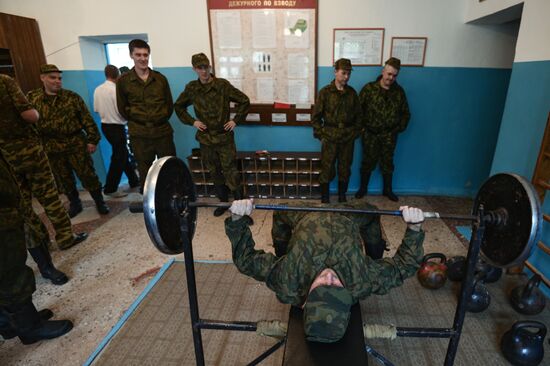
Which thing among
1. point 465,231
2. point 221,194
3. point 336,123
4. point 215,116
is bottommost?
point 465,231

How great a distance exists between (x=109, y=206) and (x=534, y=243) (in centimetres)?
408

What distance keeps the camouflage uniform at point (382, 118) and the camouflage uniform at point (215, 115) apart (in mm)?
1382

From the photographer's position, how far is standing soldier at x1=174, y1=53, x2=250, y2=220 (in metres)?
3.25

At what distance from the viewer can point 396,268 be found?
5.10ft

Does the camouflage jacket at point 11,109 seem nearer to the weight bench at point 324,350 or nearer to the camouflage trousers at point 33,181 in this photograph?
the camouflage trousers at point 33,181

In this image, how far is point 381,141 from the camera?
12.0 ft

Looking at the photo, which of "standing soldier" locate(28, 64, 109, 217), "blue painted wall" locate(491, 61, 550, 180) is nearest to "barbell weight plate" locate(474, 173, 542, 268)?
"blue painted wall" locate(491, 61, 550, 180)

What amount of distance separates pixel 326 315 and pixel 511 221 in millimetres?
858

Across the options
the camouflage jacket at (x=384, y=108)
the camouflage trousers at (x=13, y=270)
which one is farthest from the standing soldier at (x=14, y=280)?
the camouflage jacket at (x=384, y=108)

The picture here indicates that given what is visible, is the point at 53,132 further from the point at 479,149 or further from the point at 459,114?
the point at 479,149

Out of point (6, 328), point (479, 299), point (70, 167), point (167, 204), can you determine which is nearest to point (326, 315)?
point (167, 204)

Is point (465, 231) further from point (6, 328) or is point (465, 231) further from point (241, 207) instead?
point (6, 328)

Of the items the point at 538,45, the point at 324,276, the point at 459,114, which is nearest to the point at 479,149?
the point at 459,114

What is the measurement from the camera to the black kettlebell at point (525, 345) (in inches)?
65.4
